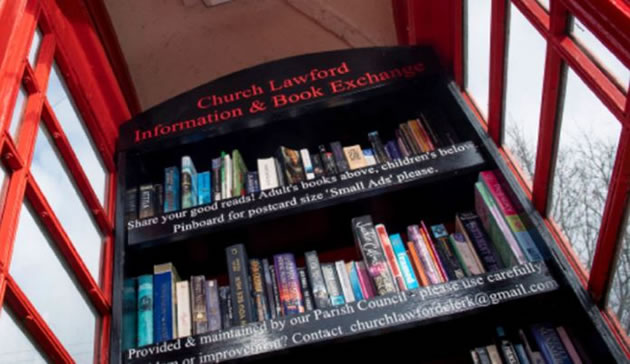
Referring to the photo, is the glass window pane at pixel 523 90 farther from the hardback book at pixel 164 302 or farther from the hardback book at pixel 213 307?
the hardback book at pixel 164 302

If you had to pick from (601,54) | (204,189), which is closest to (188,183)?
(204,189)

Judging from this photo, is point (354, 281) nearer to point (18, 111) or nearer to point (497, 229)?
point (497, 229)

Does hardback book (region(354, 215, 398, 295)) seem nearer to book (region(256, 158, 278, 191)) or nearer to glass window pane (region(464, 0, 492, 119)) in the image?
book (region(256, 158, 278, 191))

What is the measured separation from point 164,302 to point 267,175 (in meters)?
0.58

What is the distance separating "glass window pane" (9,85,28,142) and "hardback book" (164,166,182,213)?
598mm

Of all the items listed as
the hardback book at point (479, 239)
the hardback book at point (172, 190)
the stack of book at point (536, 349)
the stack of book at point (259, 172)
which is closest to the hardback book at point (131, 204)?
the stack of book at point (259, 172)

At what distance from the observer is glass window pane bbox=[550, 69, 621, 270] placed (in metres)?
1.46

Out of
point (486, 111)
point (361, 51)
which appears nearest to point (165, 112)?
point (361, 51)

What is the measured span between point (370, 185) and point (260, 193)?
0.37 metres

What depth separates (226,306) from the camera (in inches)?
76.4

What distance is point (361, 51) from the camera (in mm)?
2494

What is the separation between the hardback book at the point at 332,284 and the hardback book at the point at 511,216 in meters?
0.54

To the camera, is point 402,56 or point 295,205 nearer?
point 295,205

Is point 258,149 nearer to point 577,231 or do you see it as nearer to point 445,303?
point 445,303
